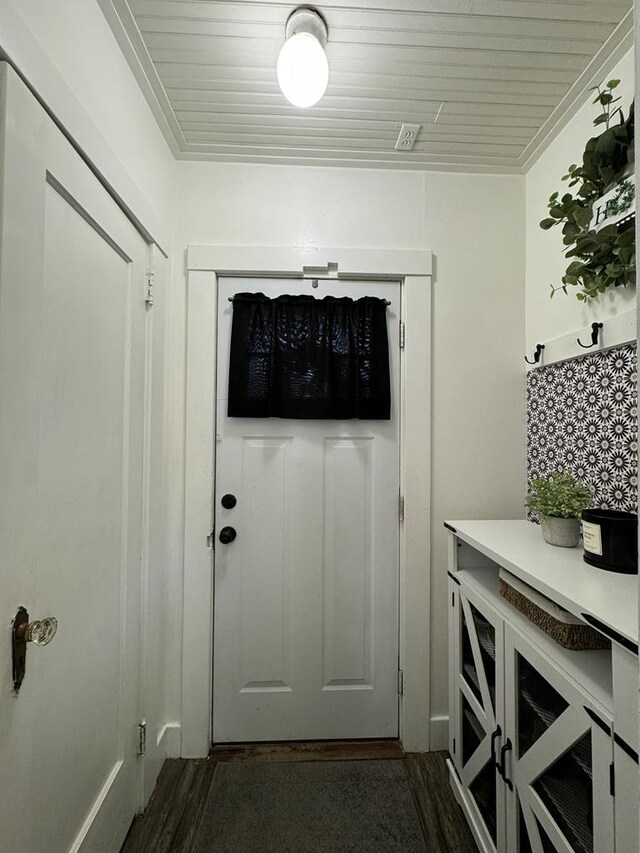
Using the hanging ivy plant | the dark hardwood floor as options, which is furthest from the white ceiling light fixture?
the dark hardwood floor

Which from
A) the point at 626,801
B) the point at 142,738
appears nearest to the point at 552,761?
the point at 626,801

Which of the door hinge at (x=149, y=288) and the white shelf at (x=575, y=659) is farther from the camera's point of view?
the door hinge at (x=149, y=288)

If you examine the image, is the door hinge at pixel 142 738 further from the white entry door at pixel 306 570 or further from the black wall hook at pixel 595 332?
the black wall hook at pixel 595 332

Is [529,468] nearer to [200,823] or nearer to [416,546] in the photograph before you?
[416,546]

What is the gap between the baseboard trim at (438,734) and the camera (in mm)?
1661

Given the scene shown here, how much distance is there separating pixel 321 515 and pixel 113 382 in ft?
3.25

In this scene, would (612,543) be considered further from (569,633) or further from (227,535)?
(227,535)

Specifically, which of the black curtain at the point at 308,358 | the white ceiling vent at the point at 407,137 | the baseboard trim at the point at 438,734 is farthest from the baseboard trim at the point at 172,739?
the white ceiling vent at the point at 407,137

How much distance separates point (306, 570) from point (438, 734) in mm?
896

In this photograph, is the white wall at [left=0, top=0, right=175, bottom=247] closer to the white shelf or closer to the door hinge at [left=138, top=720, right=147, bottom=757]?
the white shelf

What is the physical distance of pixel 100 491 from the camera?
45.1 inches

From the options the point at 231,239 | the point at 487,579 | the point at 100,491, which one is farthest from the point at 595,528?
the point at 231,239

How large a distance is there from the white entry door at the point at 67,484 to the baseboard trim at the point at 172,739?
254 mm

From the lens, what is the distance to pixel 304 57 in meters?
1.08
